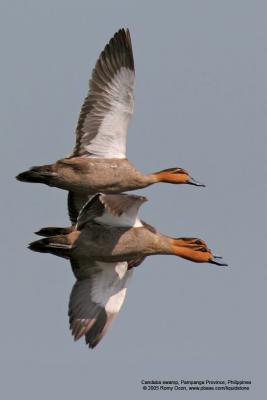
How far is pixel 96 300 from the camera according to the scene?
713 inches

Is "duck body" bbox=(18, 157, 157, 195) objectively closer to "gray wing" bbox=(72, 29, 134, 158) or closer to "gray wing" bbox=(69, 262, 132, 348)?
"gray wing" bbox=(72, 29, 134, 158)

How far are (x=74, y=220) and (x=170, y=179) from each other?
1920 mm

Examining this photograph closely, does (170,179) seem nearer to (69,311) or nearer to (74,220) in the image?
(74,220)

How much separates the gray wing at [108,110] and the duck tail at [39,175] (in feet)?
2.36

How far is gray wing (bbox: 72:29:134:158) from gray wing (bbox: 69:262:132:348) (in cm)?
201

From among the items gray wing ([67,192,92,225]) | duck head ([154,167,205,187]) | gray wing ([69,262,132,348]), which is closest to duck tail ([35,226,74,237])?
gray wing ([69,262,132,348])

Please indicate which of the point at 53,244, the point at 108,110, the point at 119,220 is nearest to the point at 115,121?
the point at 108,110

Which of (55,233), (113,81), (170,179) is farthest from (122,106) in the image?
(55,233)

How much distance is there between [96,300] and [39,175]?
227cm

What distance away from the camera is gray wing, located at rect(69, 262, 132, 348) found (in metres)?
17.9

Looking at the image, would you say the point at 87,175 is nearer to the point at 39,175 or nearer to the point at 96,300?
the point at 39,175

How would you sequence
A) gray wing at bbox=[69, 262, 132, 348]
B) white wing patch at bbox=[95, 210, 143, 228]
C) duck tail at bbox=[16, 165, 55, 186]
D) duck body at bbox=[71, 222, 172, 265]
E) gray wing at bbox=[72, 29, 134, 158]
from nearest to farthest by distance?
white wing patch at bbox=[95, 210, 143, 228] → duck body at bbox=[71, 222, 172, 265] → gray wing at bbox=[69, 262, 132, 348] → duck tail at bbox=[16, 165, 55, 186] → gray wing at bbox=[72, 29, 134, 158]

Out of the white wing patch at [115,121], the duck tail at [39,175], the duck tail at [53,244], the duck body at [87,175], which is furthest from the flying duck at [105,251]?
the white wing patch at [115,121]

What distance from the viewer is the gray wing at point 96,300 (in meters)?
17.9
